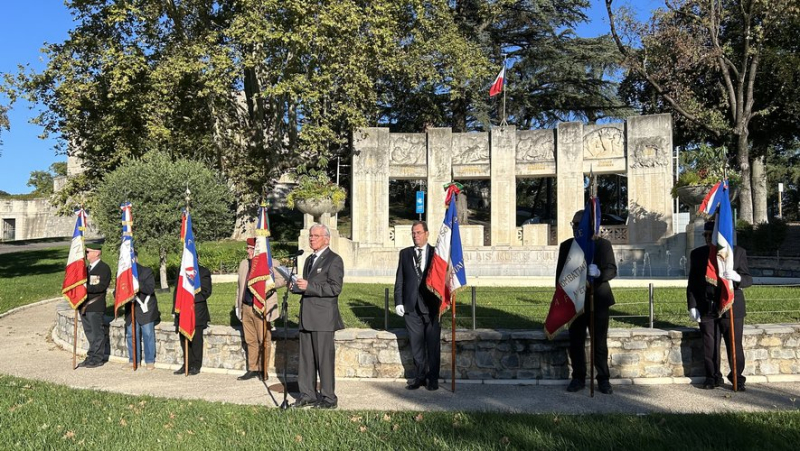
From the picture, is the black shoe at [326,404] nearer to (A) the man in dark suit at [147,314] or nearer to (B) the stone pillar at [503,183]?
(A) the man in dark suit at [147,314]

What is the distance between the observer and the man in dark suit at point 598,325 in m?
7.87

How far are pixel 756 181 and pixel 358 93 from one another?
80.0ft

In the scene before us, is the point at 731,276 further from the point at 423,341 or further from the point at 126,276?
the point at 126,276

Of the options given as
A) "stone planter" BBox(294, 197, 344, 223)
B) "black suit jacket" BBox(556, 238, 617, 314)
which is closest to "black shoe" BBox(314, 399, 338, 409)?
"black suit jacket" BBox(556, 238, 617, 314)

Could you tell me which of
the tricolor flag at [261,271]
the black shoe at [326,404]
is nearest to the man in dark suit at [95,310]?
the tricolor flag at [261,271]

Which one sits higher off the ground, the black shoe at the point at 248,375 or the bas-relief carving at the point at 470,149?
the bas-relief carving at the point at 470,149

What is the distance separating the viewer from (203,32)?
28422mm

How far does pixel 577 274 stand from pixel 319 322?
3320 millimetres

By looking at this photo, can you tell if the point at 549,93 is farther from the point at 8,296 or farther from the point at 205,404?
the point at 205,404

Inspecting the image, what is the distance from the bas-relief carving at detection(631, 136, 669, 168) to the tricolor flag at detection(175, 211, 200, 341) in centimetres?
1886

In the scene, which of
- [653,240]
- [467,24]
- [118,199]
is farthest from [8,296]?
[467,24]

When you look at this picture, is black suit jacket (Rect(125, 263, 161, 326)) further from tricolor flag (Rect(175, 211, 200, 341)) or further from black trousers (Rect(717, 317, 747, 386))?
black trousers (Rect(717, 317, 747, 386))

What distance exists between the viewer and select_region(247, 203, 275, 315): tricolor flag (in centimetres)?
834

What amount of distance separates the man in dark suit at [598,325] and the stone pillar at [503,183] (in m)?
16.5
